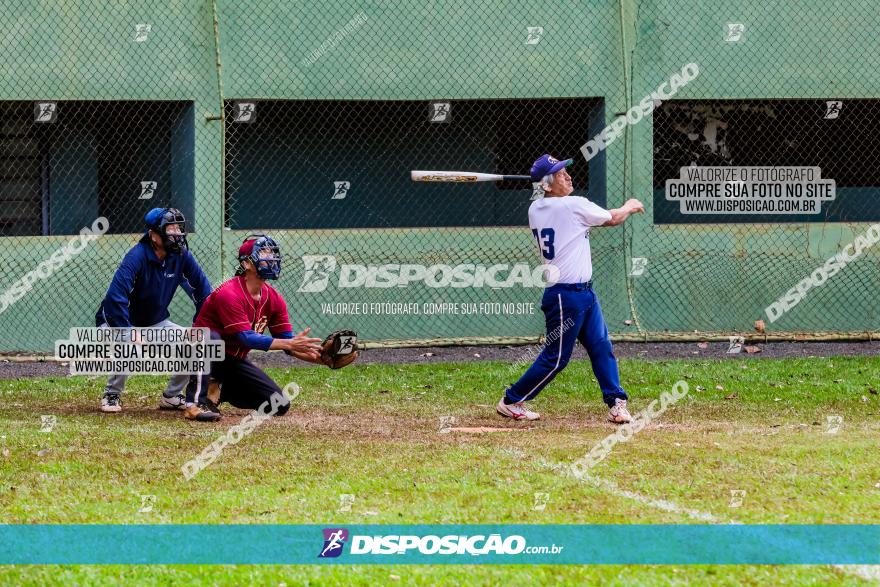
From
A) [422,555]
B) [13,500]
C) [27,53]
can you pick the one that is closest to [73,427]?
[13,500]

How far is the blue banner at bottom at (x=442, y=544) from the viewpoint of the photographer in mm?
5324

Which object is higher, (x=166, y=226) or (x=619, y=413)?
(x=166, y=226)

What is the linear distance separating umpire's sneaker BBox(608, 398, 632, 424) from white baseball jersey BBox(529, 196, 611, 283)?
0.94 meters

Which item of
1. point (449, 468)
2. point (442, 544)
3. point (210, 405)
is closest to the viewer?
point (442, 544)

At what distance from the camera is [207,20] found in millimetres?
14508

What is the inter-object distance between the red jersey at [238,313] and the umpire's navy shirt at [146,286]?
2.12 feet

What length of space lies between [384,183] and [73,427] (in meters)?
7.68

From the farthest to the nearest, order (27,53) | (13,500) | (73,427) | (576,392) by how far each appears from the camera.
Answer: (27,53) → (576,392) → (73,427) → (13,500)

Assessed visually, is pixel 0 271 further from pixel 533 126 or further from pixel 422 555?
pixel 422 555

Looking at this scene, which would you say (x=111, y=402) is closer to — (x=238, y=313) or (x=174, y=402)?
(x=174, y=402)

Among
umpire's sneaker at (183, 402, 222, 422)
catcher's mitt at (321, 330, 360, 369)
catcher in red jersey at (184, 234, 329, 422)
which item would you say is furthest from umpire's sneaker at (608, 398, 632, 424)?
umpire's sneaker at (183, 402, 222, 422)

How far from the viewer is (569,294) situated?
30.5 feet

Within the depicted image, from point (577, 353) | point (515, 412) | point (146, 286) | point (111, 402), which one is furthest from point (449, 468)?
point (577, 353)

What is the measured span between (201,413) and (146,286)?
1.19 metres
